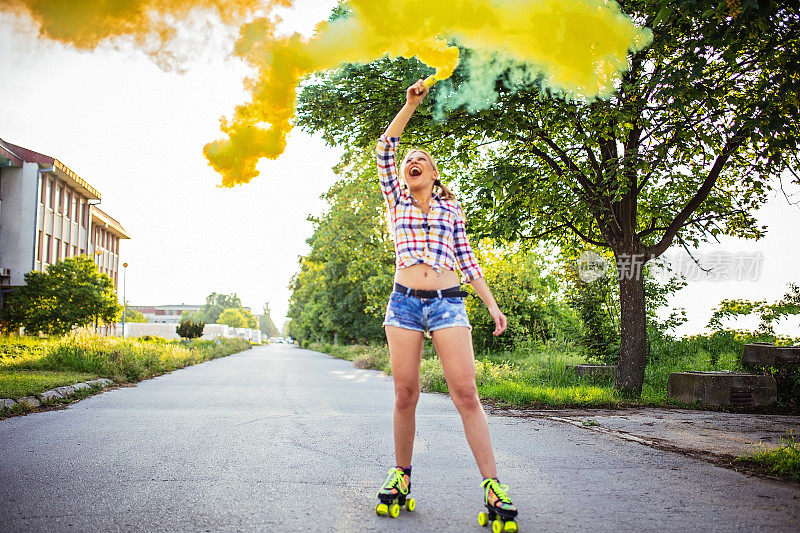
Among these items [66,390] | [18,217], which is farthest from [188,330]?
[66,390]

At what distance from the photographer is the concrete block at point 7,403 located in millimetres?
7621

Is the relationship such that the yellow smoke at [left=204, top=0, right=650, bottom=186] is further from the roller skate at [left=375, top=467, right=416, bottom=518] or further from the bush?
the bush

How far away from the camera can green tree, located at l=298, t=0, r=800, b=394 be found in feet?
23.9

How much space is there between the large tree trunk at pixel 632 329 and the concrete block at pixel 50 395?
9113 mm

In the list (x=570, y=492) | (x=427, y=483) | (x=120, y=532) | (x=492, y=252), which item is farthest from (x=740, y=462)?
(x=492, y=252)

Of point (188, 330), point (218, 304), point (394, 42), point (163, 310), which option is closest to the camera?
point (394, 42)

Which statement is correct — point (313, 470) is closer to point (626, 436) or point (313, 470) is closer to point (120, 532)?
point (120, 532)

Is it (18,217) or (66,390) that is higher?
(18,217)

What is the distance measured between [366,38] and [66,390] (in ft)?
25.3

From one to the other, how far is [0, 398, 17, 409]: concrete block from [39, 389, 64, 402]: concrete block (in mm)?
718

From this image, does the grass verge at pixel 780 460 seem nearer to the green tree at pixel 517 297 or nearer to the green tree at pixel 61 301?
the green tree at pixel 517 297

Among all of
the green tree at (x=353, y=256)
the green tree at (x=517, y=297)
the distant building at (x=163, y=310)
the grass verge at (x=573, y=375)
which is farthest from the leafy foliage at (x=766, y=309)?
the distant building at (x=163, y=310)

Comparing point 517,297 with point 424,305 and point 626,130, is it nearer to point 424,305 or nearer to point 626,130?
point 626,130

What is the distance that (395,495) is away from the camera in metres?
3.56
